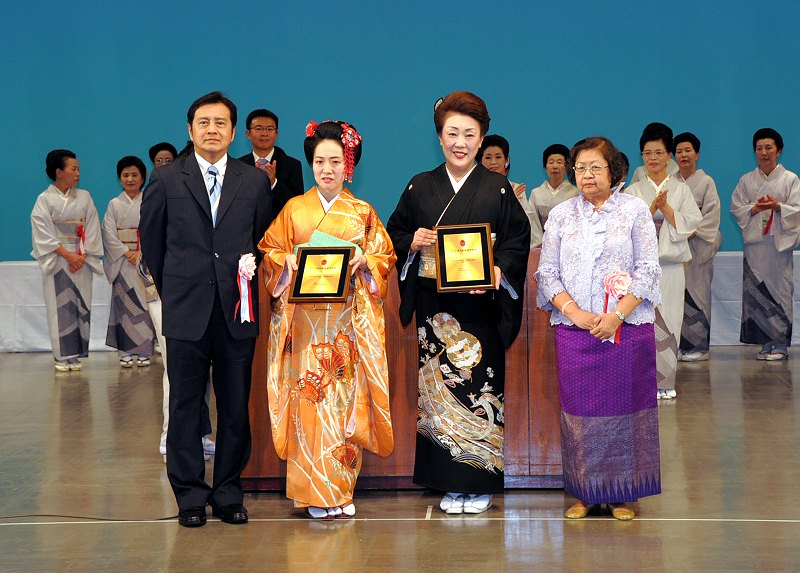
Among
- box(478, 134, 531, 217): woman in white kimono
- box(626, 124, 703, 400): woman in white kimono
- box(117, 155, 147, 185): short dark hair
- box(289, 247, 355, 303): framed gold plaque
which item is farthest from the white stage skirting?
box(289, 247, 355, 303): framed gold plaque

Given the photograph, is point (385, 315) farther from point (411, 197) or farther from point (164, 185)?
point (164, 185)

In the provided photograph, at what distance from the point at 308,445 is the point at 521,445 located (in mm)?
995

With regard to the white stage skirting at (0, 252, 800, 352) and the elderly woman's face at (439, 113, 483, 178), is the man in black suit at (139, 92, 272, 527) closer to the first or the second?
the elderly woman's face at (439, 113, 483, 178)

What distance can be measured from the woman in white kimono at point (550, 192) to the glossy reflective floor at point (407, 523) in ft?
9.00

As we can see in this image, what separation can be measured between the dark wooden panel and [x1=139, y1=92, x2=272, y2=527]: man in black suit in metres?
0.38

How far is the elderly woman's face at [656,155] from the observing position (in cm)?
655

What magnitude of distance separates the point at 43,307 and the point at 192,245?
18.4 feet

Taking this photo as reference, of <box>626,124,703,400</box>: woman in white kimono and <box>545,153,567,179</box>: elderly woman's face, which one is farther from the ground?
<box>545,153,567,179</box>: elderly woman's face

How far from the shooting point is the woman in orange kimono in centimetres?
424

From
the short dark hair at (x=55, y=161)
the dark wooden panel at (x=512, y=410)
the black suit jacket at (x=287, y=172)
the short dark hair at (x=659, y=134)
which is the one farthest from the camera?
the short dark hair at (x=55, y=161)

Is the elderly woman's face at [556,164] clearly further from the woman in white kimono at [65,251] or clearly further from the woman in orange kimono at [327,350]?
the woman in orange kimono at [327,350]

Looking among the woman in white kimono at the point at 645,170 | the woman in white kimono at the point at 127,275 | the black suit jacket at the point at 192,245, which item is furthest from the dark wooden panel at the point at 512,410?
the woman in white kimono at the point at 127,275

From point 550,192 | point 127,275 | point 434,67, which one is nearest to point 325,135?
point 550,192

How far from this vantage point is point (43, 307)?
925 cm
